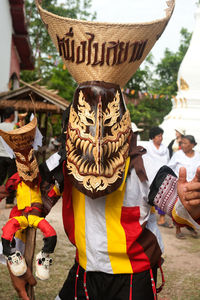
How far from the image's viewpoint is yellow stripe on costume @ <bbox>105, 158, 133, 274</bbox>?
2123 mm

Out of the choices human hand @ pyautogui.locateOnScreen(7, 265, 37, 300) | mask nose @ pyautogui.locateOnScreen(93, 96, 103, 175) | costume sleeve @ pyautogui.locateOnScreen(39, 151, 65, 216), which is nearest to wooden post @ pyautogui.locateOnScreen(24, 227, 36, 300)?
human hand @ pyautogui.locateOnScreen(7, 265, 37, 300)

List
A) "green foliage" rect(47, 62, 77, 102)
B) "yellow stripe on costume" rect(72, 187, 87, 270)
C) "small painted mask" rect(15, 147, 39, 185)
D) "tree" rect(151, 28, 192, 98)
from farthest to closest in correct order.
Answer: "tree" rect(151, 28, 192, 98) < "green foliage" rect(47, 62, 77, 102) < "small painted mask" rect(15, 147, 39, 185) < "yellow stripe on costume" rect(72, 187, 87, 270)

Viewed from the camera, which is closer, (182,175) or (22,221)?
(182,175)

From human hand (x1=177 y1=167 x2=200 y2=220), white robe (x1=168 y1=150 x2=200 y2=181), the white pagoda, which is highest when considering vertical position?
human hand (x1=177 y1=167 x2=200 y2=220)

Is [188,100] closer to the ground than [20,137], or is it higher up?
closer to the ground

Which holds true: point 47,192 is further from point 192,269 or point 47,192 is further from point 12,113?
point 12,113

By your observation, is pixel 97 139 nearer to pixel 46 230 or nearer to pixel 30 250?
pixel 46 230

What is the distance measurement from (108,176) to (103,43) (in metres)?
0.71

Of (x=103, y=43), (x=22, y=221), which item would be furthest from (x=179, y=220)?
(x=103, y=43)

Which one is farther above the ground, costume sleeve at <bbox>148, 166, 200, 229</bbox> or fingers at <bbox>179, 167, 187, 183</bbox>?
fingers at <bbox>179, 167, 187, 183</bbox>

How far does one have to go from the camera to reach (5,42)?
12.1 meters

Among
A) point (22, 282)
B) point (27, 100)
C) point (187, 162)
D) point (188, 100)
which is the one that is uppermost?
point (22, 282)

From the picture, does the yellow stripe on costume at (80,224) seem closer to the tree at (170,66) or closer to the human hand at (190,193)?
the human hand at (190,193)

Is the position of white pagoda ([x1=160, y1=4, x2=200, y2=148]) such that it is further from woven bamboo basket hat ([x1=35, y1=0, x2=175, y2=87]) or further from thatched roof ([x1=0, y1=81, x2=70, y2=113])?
woven bamboo basket hat ([x1=35, y1=0, x2=175, y2=87])
